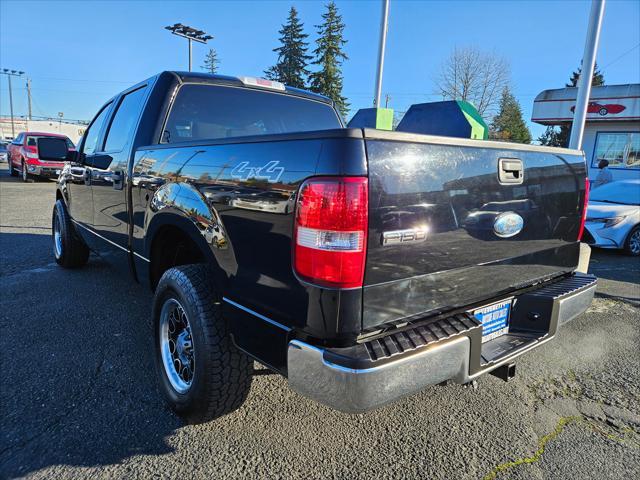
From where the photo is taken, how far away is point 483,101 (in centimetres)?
2452

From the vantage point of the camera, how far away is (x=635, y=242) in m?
7.53

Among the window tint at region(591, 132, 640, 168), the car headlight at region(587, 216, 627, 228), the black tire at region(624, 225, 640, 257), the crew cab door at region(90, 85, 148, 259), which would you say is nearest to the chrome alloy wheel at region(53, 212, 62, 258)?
the crew cab door at region(90, 85, 148, 259)

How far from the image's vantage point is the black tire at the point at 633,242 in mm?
7461

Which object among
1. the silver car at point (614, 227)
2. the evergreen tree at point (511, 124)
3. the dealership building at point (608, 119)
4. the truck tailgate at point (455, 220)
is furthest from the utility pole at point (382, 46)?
the evergreen tree at point (511, 124)

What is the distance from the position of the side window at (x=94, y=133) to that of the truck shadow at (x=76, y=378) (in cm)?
152

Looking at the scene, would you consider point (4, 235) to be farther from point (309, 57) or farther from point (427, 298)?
point (309, 57)

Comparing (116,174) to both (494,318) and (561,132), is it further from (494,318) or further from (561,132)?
(561,132)

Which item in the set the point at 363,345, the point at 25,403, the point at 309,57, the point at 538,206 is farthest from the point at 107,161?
the point at 309,57

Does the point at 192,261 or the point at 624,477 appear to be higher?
the point at 192,261

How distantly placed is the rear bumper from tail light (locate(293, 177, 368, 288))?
29 centimetres

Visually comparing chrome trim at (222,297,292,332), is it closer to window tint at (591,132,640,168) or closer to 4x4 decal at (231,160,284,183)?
4x4 decal at (231,160,284,183)

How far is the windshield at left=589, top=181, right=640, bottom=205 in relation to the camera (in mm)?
8031

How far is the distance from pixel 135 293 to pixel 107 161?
156 centimetres

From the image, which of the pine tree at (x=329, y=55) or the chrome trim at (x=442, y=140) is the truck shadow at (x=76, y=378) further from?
the pine tree at (x=329, y=55)
